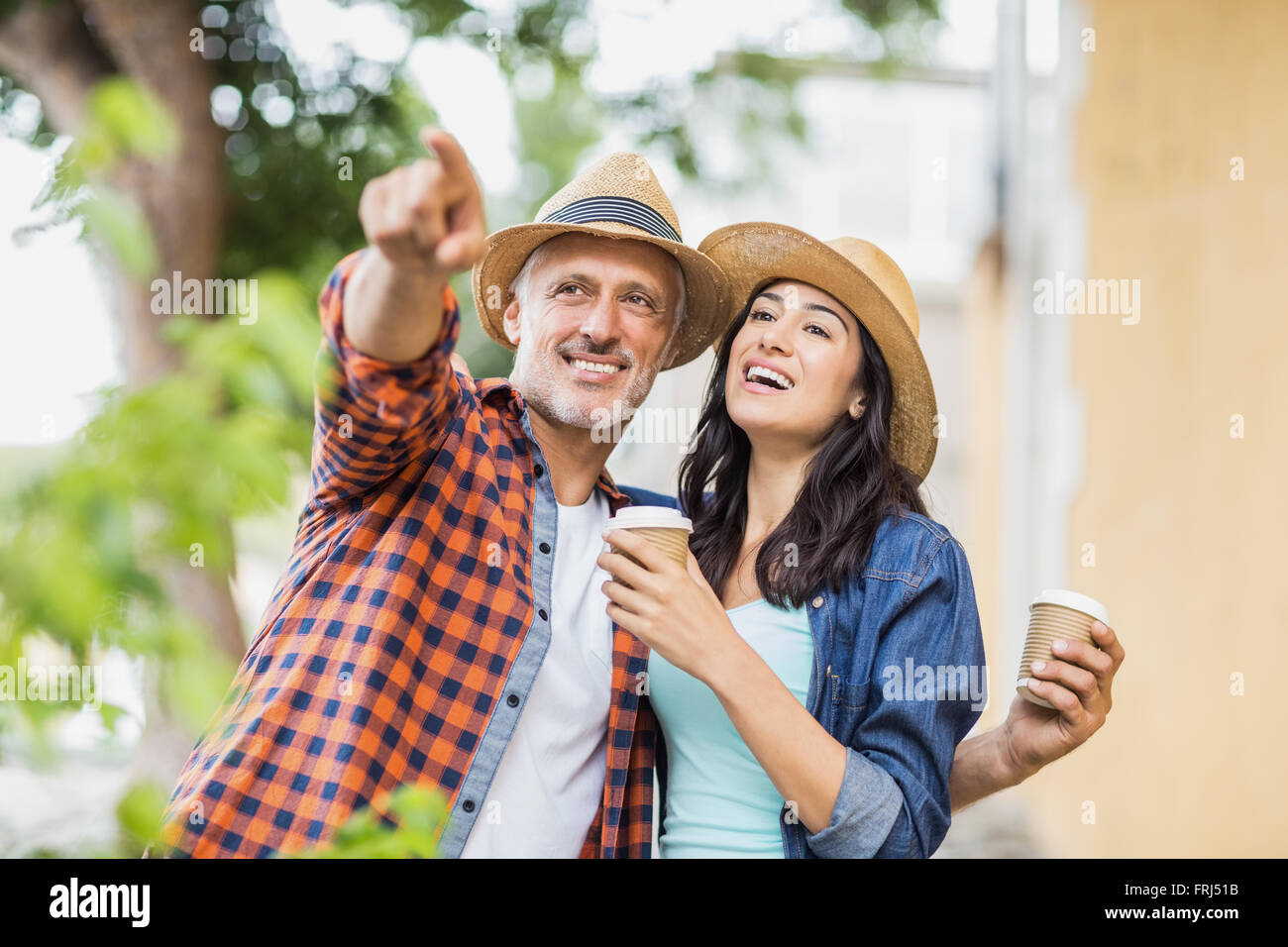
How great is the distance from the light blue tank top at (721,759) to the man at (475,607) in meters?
0.09

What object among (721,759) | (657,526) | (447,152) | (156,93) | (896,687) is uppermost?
(156,93)

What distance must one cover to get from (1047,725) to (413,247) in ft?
4.94

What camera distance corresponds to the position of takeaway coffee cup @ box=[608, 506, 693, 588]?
191 centimetres

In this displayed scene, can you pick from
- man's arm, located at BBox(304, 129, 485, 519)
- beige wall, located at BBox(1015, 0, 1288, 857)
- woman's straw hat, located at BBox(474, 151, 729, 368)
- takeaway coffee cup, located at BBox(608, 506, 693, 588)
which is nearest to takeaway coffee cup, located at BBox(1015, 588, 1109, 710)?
takeaway coffee cup, located at BBox(608, 506, 693, 588)

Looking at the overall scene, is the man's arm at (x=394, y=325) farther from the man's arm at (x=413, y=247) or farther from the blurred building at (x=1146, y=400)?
the blurred building at (x=1146, y=400)

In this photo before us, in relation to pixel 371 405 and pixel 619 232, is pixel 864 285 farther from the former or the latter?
pixel 371 405

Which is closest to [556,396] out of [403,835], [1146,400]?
[403,835]

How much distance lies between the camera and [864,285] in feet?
8.05

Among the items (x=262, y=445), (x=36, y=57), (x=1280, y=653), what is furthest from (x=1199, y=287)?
(x=262, y=445)

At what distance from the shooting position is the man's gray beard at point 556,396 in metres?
2.45

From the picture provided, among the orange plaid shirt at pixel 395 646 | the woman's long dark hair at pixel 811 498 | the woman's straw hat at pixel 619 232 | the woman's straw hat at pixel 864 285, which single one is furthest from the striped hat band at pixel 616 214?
the orange plaid shirt at pixel 395 646

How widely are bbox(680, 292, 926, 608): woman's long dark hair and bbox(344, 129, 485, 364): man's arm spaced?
94 cm

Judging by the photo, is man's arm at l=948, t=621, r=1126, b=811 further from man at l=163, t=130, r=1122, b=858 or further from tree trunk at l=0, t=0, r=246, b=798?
tree trunk at l=0, t=0, r=246, b=798
